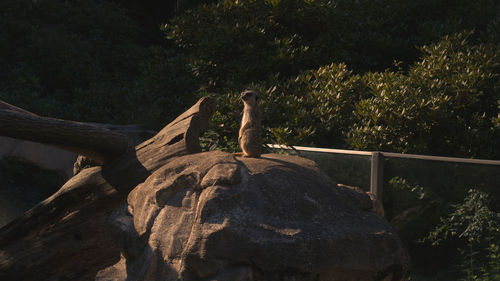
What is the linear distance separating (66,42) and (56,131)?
8225mm

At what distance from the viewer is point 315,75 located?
8.28 m

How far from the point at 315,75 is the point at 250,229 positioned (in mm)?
5163

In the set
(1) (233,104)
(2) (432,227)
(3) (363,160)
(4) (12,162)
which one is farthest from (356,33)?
(4) (12,162)

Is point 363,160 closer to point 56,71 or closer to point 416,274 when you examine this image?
point 416,274

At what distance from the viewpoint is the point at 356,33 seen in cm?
994

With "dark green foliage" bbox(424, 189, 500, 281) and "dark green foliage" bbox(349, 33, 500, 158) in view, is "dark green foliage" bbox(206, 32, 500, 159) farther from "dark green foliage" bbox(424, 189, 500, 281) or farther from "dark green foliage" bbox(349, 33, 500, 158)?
"dark green foliage" bbox(424, 189, 500, 281)

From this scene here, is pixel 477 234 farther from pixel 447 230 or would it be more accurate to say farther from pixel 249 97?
pixel 249 97

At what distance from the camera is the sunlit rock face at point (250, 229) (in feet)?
11.3

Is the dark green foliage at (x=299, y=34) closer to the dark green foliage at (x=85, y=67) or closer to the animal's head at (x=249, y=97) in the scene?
the dark green foliage at (x=85, y=67)

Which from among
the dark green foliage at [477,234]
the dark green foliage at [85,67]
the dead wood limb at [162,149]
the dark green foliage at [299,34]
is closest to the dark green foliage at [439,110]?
the dark green foliage at [477,234]

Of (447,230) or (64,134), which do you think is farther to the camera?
(447,230)

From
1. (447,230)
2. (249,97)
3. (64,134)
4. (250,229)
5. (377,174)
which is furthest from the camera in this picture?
(377,174)

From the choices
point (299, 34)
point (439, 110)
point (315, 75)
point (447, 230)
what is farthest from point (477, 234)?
point (299, 34)

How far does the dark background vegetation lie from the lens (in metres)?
6.99
